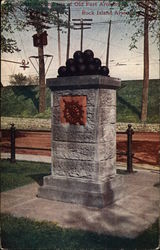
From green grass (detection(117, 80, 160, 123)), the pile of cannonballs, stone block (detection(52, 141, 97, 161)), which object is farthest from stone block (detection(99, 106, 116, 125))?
green grass (detection(117, 80, 160, 123))

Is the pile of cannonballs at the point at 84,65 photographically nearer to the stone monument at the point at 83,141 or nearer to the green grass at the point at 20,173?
the stone monument at the point at 83,141

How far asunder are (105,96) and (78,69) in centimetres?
59

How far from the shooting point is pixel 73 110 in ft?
18.1

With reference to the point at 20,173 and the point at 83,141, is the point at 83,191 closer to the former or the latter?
the point at 83,141

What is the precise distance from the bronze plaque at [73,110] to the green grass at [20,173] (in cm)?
199

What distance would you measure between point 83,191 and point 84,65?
6.33ft

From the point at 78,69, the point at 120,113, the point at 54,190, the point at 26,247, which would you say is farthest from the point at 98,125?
the point at 120,113

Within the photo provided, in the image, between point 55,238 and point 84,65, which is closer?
point 55,238

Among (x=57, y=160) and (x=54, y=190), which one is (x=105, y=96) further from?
(x=54, y=190)

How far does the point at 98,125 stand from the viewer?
17.6ft

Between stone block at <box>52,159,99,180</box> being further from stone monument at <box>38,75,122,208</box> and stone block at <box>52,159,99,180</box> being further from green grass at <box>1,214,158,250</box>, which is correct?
green grass at <box>1,214,158,250</box>

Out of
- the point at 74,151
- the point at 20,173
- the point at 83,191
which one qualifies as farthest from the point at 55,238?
the point at 20,173

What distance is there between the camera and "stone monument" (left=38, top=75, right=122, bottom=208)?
5371 mm

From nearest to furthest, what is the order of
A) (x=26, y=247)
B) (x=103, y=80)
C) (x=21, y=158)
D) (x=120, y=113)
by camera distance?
(x=26, y=247) → (x=103, y=80) → (x=21, y=158) → (x=120, y=113)
